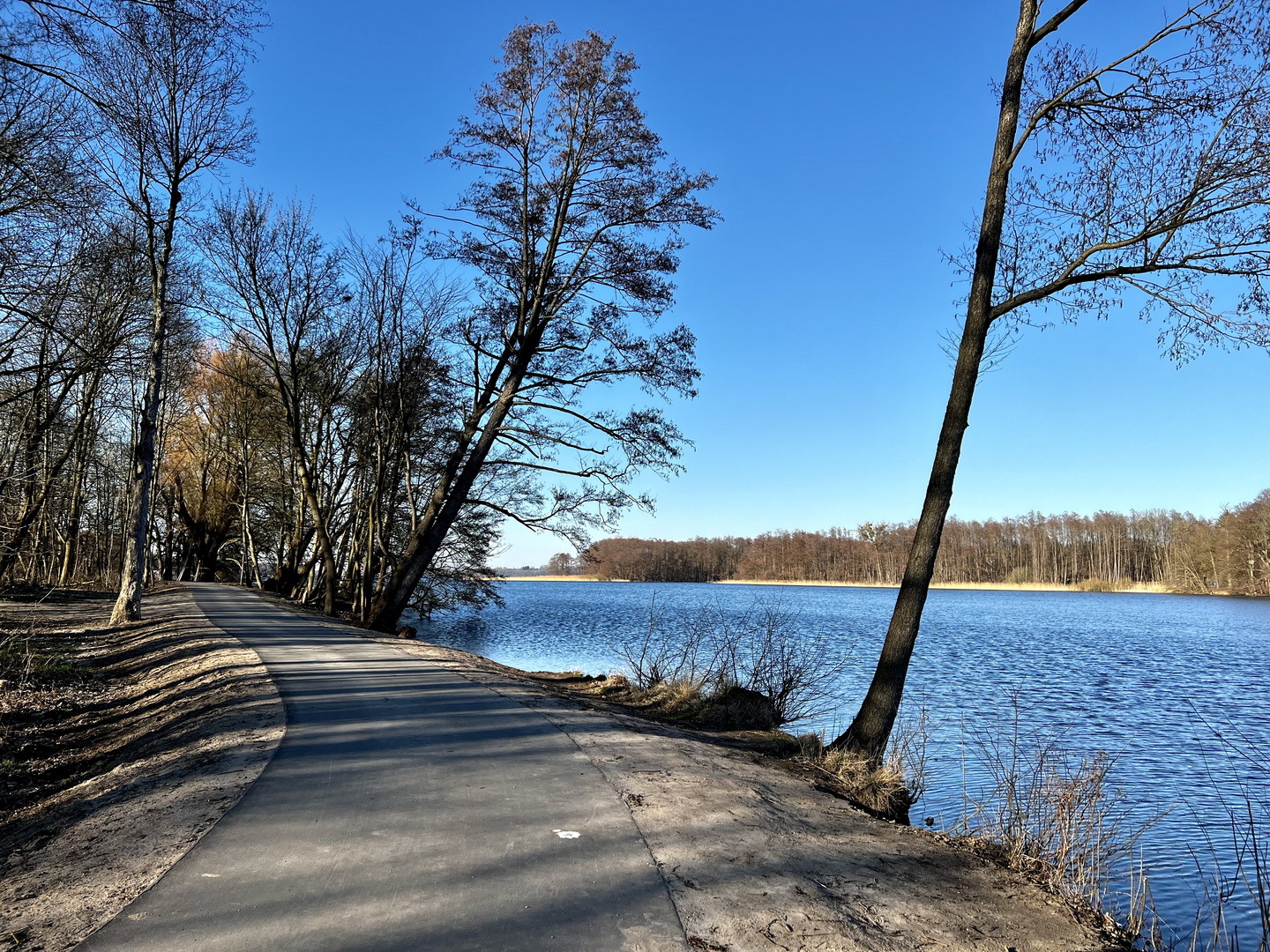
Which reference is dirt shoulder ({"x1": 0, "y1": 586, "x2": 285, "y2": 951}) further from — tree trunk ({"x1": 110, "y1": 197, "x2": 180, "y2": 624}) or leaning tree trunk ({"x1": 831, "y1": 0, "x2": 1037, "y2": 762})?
leaning tree trunk ({"x1": 831, "y1": 0, "x2": 1037, "y2": 762})

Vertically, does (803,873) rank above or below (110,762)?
above

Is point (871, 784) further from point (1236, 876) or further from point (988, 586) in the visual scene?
point (988, 586)

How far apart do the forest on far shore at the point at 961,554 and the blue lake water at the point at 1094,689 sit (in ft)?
218

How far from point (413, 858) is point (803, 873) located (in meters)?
2.11

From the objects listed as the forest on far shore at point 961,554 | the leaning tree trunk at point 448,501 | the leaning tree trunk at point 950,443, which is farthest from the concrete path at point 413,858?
the forest on far shore at point 961,554

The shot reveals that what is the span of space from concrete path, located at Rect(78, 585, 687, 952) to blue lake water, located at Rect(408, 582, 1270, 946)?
4498mm

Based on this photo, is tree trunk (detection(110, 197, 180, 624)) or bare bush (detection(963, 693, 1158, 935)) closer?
bare bush (detection(963, 693, 1158, 935))

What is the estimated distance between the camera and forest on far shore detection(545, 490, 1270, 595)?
105 meters

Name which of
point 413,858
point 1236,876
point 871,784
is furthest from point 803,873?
point 871,784

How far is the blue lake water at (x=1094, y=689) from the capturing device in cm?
820

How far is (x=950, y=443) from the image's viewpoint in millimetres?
8633

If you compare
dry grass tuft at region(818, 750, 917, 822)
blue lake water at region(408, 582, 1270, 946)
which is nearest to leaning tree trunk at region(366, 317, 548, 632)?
blue lake water at region(408, 582, 1270, 946)

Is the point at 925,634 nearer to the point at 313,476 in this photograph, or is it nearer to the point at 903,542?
the point at 313,476

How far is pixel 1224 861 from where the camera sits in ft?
23.8
